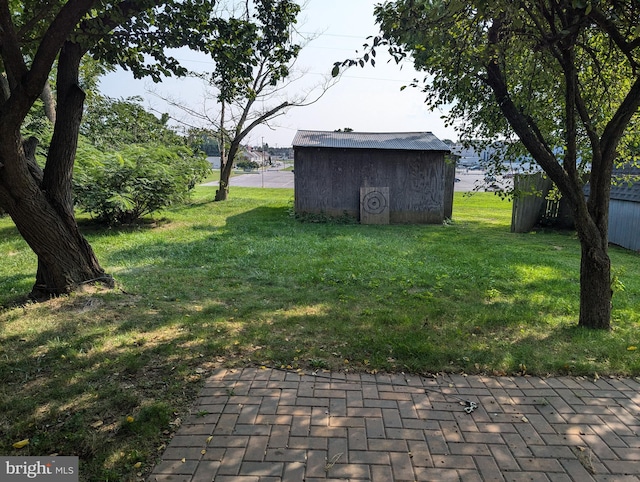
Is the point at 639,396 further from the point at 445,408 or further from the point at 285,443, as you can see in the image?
the point at 285,443

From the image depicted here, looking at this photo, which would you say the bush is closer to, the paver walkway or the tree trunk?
the tree trunk

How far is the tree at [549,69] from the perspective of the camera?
357 cm

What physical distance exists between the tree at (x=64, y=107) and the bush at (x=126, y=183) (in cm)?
427

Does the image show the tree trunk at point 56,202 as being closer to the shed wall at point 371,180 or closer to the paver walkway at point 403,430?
the paver walkway at point 403,430

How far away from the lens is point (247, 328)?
4.36m

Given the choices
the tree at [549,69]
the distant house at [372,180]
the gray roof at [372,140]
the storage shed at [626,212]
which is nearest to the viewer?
the tree at [549,69]

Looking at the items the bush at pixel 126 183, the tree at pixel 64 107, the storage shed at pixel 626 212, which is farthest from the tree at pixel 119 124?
the storage shed at pixel 626 212

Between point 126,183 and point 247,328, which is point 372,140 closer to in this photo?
point 126,183

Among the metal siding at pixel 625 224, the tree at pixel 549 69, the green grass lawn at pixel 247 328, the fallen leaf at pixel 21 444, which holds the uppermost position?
the tree at pixel 549 69

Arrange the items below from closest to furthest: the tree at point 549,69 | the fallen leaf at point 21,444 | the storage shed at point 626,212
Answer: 1. the fallen leaf at point 21,444
2. the tree at point 549,69
3. the storage shed at point 626,212

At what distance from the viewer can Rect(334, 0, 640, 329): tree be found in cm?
357

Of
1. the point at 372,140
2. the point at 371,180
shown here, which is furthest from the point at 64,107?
the point at 372,140

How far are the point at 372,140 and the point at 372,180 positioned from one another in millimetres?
1585

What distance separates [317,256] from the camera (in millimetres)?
7836
